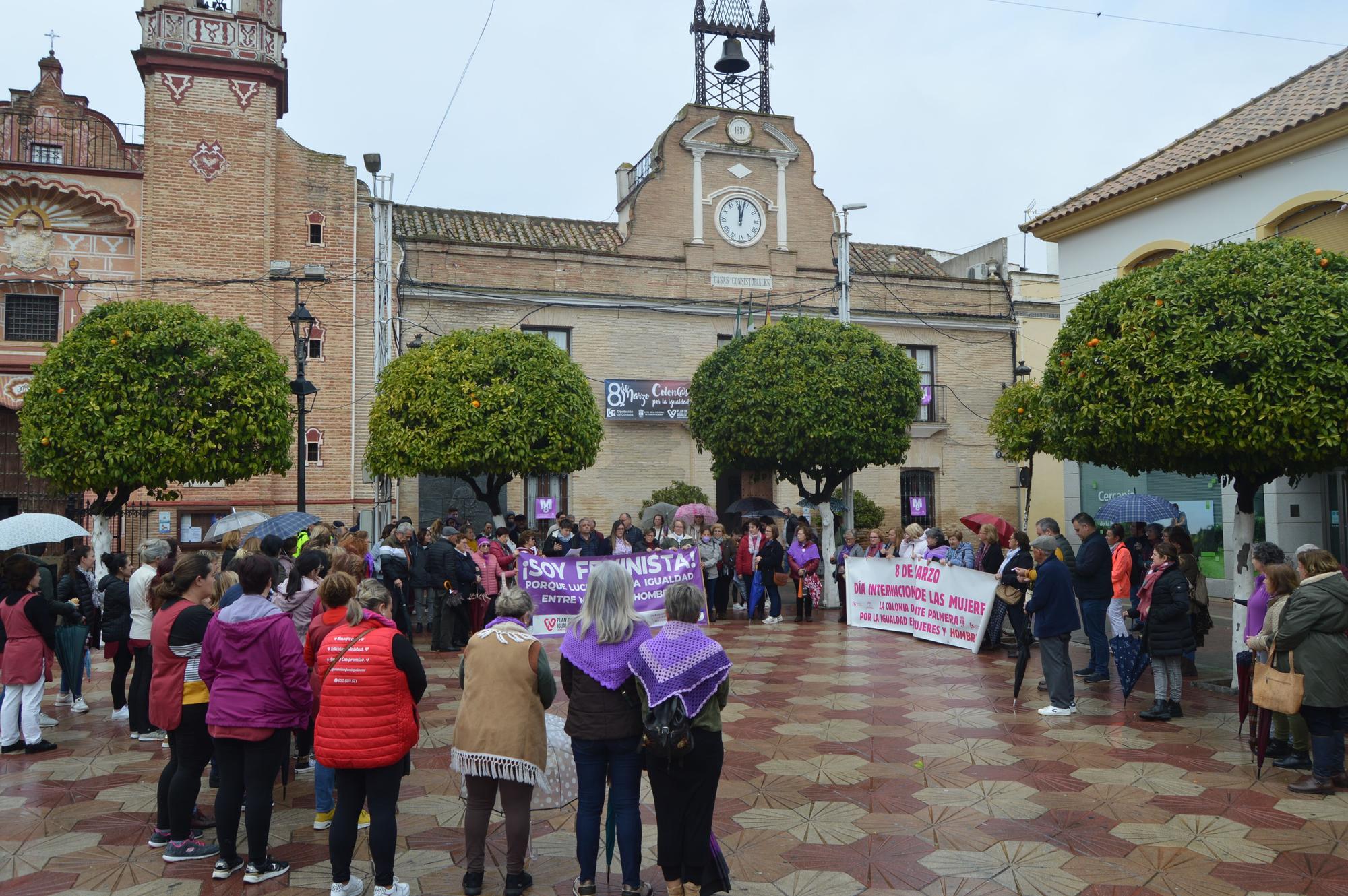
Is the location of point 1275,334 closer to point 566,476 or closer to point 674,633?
point 674,633

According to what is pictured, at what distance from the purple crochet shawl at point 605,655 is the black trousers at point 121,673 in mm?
6001

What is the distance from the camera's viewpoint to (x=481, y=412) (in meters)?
17.0

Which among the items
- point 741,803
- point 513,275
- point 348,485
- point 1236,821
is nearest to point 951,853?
point 741,803

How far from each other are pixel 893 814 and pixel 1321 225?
12847mm

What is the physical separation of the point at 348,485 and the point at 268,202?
6.47 metres

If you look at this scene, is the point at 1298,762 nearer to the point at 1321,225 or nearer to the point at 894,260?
Result: the point at 1321,225

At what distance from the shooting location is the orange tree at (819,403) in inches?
698

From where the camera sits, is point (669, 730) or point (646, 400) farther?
point (646, 400)

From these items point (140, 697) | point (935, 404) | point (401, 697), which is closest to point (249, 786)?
point (401, 697)

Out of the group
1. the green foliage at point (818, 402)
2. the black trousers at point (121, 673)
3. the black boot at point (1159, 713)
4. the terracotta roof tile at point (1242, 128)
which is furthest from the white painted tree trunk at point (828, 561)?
the black trousers at point (121, 673)

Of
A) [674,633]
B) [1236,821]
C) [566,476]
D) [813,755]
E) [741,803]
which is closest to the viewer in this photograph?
[674,633]

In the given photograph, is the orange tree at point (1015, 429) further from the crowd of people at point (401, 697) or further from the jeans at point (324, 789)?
the jeans at point (324, 789)

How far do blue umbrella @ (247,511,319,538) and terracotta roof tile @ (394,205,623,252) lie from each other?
1239 centimetres

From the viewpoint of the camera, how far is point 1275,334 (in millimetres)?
8891
